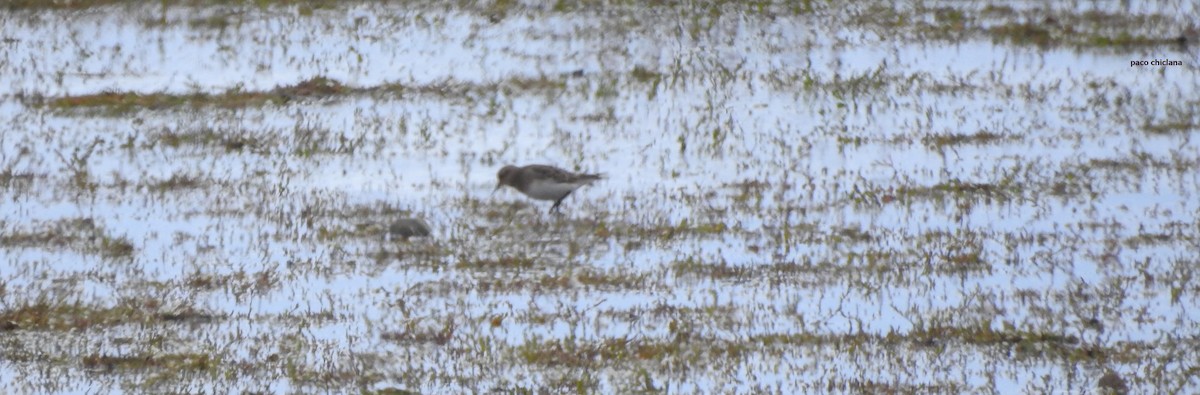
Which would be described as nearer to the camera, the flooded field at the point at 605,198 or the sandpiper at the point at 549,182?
the flooded field at the point at 605,198

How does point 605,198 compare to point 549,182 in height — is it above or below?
below

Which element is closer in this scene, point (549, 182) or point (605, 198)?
point (549, 182)

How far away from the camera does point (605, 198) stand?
12.2m

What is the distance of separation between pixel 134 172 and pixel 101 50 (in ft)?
16.1

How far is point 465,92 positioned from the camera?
15.7 m

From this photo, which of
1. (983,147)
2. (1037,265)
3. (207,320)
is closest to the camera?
(207,320)

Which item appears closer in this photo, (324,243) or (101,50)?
(324,243)

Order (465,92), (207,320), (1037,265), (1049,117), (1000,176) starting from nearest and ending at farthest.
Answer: (207,320)
(1037,265)
(1000,176)
(1049,117)
(465,92)

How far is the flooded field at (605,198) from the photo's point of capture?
26.1ft

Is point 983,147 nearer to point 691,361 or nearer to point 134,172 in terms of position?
point 691,361

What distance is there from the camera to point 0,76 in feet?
53.6

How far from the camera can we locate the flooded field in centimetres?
795

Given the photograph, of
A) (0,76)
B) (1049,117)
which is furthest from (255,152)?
(1049,117)

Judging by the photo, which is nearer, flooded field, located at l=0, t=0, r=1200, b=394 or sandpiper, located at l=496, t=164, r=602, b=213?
flooded field, located at l=0, t=0, r=1200, b=394
